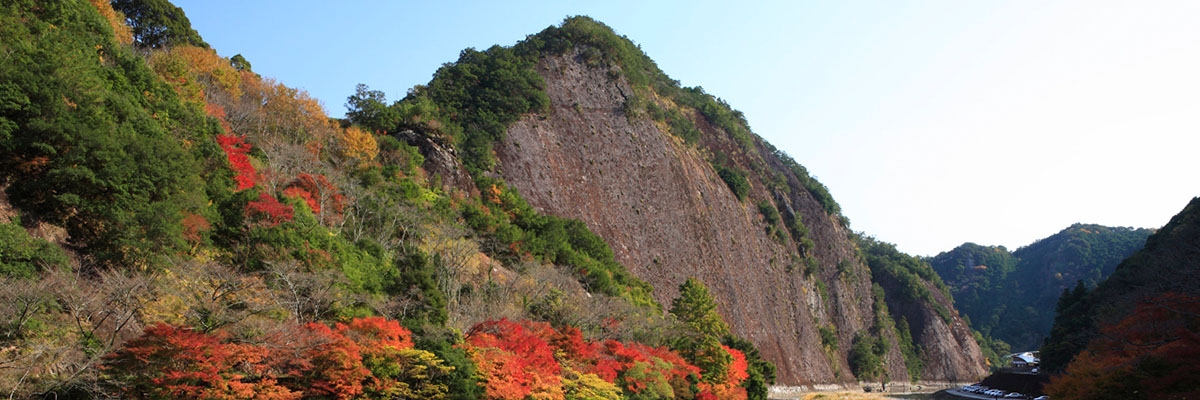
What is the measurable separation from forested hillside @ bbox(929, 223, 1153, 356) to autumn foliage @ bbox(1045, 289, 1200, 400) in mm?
106233

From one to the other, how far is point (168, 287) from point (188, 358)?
12.9 ft

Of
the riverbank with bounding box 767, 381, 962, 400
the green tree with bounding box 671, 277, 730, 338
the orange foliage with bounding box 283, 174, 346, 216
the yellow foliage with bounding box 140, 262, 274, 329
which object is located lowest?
the riverbank with bounding box 767, 381, 962, 400

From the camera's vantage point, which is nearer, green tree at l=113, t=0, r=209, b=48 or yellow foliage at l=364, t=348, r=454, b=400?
yellow foliage at l=364, t=348, r=454, b=400

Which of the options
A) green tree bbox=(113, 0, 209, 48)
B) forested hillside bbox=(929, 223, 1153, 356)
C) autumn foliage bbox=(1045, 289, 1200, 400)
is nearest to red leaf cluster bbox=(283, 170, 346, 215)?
green tree bbox=(113, 0, 209, 48)

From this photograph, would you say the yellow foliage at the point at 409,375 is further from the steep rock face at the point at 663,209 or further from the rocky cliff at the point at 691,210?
the steep rock face at the point at 663,209

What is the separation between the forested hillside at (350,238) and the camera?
61.0ft

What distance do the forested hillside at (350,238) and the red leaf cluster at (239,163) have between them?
0.15 meters

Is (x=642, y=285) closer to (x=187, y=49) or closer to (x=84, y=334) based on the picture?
(x=187, y=49)

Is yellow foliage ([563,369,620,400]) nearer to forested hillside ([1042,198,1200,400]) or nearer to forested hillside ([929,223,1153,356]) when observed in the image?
forested hillside ([1042,198,1200,400])

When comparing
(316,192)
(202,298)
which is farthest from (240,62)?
(202,298)

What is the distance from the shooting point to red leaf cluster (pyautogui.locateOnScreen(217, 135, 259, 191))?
2947 centimetres

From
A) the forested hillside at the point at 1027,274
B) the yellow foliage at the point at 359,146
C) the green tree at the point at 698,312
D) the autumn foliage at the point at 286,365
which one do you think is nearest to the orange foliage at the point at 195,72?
the yellow foliage at the point at 359,146

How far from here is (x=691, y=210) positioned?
69562 millimetres

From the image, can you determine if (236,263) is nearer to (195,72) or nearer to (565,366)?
(565,366)
